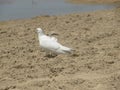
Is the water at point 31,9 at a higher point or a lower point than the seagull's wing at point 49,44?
higher

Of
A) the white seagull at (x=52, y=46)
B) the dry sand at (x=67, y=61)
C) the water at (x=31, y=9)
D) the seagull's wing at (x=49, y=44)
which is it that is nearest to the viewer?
the dry sand at (x=67, y=61)

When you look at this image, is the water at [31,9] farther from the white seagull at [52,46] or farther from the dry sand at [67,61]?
the white seagull at [52,46]

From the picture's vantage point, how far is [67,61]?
305 inches

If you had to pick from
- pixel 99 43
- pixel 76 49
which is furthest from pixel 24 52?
pixel 99 43

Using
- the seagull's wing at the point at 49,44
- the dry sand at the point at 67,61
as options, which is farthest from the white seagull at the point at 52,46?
the dry sand at the point at 67,61

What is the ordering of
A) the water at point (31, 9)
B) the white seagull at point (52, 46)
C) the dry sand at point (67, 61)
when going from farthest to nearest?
1. the water at point (31, 9)
2. the white seagull at point (52, 46)
3. the dry sand at point (67, 61)

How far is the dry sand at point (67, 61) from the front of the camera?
6.58 meters

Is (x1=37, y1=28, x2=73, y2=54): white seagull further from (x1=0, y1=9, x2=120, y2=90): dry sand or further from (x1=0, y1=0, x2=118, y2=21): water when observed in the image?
(x1=0, y1=0, x2=118, y2=21): water

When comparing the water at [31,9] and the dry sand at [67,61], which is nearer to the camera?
the dry sand at [67,61]

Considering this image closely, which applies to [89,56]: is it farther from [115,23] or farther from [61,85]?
[115,23]

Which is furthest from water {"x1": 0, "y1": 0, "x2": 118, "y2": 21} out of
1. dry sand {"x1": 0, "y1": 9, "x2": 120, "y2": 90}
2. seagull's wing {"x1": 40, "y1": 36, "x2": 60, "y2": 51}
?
seagull's wing {"x1": 40, "y1": 36, "x2": 60, "y2": 51}

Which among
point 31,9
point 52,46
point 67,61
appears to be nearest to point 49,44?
point 52,46

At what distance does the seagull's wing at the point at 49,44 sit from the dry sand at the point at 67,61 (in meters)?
0.22

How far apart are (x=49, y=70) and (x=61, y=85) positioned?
908mm
